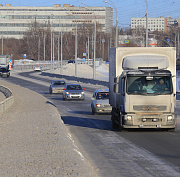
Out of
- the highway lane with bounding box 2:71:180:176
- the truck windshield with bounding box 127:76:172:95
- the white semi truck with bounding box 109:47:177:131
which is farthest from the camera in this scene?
the truck windshield with bounding box 127:76:172:95

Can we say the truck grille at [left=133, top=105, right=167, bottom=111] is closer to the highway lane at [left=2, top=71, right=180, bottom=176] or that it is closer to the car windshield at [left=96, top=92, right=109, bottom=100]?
the highway lane at [left=2, top=71, right=180, bottom=176]

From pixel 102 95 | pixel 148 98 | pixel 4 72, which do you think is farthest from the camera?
pixel 4 72

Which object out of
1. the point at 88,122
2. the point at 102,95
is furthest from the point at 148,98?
the point at 102,95

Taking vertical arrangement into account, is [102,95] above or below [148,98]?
below

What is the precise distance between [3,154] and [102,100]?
15328mm

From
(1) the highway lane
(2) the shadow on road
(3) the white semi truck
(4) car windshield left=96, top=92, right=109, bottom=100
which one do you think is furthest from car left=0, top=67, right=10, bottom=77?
(3) the white semi truck

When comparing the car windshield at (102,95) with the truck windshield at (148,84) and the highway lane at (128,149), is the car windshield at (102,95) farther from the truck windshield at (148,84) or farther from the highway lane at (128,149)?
the truck windshield at (148,84)

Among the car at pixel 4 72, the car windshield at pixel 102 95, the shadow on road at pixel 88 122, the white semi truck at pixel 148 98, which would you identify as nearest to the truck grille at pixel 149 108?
the white semi truck at pixel 148 98

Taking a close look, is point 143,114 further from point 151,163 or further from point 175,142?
point 151,163

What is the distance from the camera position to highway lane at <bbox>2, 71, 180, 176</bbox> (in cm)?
1070

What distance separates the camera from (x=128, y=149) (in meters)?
14.0

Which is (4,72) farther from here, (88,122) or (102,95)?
(88,122)

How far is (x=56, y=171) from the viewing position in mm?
9414

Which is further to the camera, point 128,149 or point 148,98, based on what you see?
point 148,98
